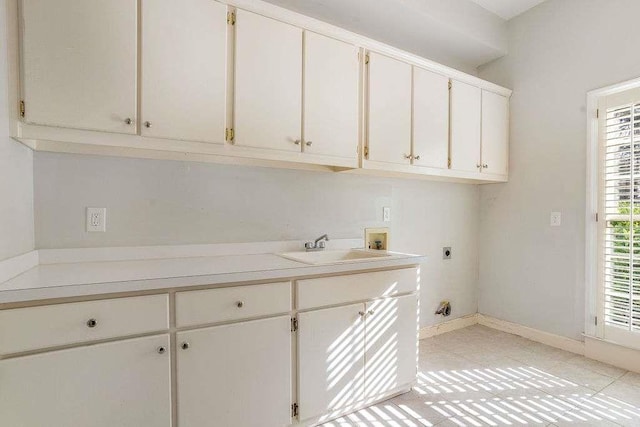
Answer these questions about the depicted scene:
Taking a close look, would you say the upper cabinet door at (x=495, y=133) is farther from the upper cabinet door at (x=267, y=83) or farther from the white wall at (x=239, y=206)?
the upper cabinet door at (x=267, y=83)

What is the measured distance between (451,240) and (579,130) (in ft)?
4.39

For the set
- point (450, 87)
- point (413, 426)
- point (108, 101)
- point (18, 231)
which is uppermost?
point (450, 87)

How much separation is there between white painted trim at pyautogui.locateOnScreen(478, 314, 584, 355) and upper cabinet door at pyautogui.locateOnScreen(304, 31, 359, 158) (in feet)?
7.57

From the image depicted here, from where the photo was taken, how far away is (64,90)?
55.8 inches

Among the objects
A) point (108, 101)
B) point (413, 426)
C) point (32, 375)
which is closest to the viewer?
point (32, 375)

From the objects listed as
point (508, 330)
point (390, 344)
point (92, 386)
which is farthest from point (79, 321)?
point (508, 330)

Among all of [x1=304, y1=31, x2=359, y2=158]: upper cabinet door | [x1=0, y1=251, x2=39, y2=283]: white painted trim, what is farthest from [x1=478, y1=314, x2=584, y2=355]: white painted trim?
[x1=0, y1=251, x2=39, y2=283]: white painted trim

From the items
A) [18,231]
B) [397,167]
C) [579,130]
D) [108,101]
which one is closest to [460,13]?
[579,130]

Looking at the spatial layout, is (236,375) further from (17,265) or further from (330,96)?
(330,96)

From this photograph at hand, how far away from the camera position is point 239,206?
2.12m

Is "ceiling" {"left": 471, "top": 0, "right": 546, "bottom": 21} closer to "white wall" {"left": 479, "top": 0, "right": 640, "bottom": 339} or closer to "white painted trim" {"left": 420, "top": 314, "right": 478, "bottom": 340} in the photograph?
"white wall" {"left": 479, "top": 0, "right": 640, "bottom": 339}

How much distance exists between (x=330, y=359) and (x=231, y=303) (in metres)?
0.64

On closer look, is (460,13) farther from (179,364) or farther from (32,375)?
(32,375)

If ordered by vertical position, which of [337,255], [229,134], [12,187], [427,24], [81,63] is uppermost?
[427,24]
